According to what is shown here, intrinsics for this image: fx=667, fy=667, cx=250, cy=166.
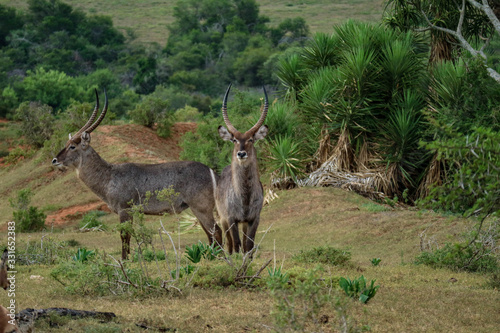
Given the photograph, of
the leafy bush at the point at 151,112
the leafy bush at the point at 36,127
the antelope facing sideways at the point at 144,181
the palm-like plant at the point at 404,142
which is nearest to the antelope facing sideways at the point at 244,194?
the antelope facing sideways at the point at 144,181

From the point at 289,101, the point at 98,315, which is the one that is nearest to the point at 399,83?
the point at 289,101

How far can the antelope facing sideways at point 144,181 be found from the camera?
9.23 metres

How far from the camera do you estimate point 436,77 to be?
46.1ft

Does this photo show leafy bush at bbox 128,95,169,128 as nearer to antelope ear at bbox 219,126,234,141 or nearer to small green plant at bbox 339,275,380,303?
antelope ear at bbox 219,126,234,141

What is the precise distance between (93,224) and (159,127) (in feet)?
30.9

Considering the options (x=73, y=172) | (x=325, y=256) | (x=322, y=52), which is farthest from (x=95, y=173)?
(x=73, y=172)

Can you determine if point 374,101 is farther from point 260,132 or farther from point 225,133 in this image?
point 225,133

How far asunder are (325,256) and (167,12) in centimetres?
7338

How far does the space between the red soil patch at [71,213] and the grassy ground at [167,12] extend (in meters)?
50.1

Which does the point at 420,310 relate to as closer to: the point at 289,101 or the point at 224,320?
the point at 224,320

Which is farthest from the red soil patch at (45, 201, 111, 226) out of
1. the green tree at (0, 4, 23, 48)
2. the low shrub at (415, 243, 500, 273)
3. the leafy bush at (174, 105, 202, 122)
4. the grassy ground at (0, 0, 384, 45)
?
the grassy ground at (0, 0, 384, 45)

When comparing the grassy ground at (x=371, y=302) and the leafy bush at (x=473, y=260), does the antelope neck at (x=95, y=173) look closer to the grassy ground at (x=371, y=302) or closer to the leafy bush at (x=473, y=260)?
the grassy ground at (x=371, y=302)

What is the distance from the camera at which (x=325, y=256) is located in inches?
321

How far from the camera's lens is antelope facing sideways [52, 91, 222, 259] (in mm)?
9227
